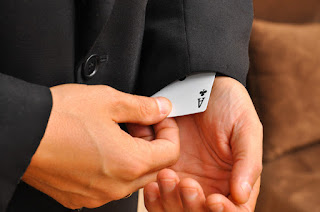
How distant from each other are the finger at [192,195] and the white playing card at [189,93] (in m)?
0.18

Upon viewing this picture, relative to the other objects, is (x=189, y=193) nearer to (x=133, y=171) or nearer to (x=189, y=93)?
(x=133, y=171)

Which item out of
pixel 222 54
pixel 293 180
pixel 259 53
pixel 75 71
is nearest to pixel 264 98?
pixel 259 53

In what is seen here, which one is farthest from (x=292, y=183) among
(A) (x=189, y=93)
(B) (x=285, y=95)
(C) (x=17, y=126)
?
(C) (x=17, y=126)

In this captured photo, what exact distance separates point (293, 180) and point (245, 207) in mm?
733

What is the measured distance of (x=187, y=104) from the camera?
26.2 inches

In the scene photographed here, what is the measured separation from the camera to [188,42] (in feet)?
2.13

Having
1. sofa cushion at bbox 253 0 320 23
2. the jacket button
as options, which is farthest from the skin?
sofa cushion at bbox 253 0 320 23

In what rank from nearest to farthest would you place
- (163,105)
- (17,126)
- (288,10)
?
1. (17,126)
2. (163,105)
3. (288,10)

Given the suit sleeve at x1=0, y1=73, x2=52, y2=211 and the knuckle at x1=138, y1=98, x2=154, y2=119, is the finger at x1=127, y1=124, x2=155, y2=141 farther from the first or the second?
the suit sleeve at x1=0, y1=73, x2=52, y2=211

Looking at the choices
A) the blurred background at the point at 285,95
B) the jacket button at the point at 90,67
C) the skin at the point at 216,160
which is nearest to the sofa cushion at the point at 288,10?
the blurred background at the point at 285,95

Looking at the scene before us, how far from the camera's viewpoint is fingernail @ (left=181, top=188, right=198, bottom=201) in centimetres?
51

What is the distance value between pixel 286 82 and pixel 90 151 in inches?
39.3

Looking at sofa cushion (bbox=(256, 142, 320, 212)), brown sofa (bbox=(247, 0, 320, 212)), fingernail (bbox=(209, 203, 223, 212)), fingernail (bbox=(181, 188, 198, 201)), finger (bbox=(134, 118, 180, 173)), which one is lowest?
sofa cushion (bbox=(256, 142, 320, 212))

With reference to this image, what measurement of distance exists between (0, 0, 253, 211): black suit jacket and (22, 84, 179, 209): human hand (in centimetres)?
3
